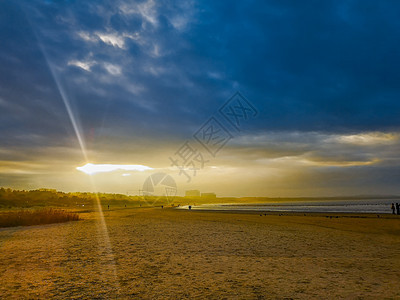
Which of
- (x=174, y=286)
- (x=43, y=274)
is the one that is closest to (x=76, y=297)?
(x=174, y=286)

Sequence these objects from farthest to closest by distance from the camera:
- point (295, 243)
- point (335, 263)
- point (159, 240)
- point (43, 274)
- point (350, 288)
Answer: point (159, 240) < point (295, 243) < point (335, 263) < point (43, 274) < point (350, 288)

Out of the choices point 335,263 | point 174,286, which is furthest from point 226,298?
point 335,263

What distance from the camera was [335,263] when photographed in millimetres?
10430

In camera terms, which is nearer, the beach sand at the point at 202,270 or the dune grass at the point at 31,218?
the beach sand at the point at 202,270

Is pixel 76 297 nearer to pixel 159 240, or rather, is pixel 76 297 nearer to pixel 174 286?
pixel 174 286

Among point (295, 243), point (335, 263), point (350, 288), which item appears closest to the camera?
point (350, 288)

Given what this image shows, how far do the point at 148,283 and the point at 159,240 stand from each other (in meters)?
8.42

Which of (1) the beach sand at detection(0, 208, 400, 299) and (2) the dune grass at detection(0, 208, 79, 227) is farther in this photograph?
(2) the dune grass at detection(0, 208, 79, 227)

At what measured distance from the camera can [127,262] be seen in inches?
426

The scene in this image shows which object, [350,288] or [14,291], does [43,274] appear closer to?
[14,291]

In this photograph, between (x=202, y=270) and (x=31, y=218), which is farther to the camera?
(x=31, y=218)

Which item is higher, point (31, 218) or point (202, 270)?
point (31, 218)

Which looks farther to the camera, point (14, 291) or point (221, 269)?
point (221, 269)

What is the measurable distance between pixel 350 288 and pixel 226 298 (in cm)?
332
